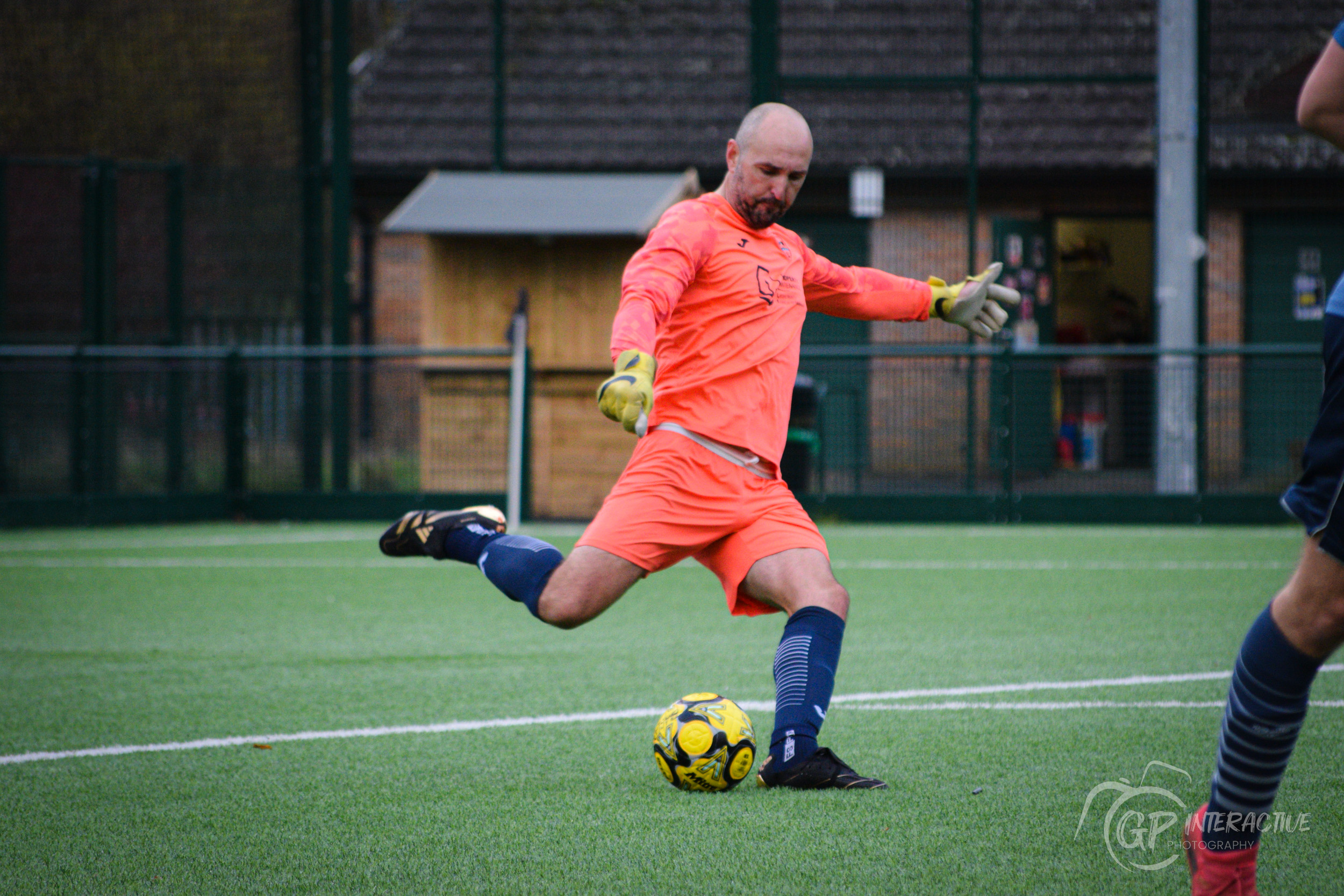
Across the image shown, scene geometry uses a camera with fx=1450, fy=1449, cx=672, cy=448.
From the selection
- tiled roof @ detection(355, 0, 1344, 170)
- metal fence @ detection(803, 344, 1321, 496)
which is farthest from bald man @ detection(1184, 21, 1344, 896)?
tiled roof @ detection(355, 0, 1344, 170)

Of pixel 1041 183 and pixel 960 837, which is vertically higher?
pixel 1041 183

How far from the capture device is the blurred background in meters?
12.5

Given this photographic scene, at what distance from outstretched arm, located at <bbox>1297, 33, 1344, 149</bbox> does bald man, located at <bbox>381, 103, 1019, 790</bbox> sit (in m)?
1.63

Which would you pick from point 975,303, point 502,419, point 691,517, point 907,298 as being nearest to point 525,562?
point 691,517

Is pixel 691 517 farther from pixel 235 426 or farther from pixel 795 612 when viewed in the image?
pixel 235 426

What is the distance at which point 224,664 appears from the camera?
20.3 feet

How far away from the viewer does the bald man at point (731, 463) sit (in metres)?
4.10

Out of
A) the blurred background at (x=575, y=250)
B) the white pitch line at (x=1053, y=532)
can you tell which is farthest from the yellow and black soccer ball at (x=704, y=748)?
the blurred background at (x=575, y=250)

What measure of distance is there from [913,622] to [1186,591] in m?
1.93

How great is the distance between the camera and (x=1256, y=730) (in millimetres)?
2811

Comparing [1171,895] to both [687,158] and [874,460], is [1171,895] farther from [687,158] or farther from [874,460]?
[687,158]

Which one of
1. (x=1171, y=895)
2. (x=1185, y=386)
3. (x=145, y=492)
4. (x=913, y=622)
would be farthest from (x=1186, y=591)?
(x=145, y=492)

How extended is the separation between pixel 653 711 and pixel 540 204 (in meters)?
8.77

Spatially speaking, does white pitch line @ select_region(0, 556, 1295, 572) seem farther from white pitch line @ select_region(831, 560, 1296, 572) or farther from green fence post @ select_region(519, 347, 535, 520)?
green fence post @ select_region(519, 347, 535, 520)
